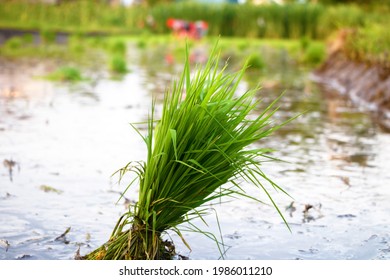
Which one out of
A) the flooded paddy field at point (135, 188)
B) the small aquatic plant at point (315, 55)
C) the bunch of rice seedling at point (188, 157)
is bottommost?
the small aquatic plant at point (315, 55)

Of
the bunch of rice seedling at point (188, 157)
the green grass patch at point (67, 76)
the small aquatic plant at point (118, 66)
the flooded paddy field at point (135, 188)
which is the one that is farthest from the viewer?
the small aquatic plant at point (118, 66)

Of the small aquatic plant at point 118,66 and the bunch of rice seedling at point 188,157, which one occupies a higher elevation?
the bunch of rice seedling at point 188,157

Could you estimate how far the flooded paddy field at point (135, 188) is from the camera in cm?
502

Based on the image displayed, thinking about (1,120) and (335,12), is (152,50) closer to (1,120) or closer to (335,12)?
(335,12)

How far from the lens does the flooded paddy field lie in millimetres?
5023

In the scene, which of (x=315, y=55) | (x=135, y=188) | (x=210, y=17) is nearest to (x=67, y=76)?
(x=135, y=188)

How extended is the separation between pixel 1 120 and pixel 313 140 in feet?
11.0

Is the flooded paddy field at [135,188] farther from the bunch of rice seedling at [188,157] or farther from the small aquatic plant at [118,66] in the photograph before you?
the small aquatic plant at [118,66]

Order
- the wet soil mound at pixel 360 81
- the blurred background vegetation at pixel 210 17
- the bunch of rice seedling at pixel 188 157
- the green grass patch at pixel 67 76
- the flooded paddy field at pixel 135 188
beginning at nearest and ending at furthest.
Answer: the bunch of rice seedling at pixel 188 157 < the flooded paddy field at pixel 135 188 < the wet soil mound at pixel 360 81 < the green grass patch at pixel 67 76 < the blurred background vegetation at pixel 210 17

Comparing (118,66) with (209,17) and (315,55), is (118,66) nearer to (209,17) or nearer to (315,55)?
(315,55)

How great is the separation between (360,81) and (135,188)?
27.5 feet

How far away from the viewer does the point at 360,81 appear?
1418cm

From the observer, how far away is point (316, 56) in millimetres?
21828

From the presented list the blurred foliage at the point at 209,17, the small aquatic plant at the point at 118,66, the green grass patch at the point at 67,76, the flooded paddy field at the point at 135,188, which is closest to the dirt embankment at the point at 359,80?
the flooded paddy field at the point at 135,188
